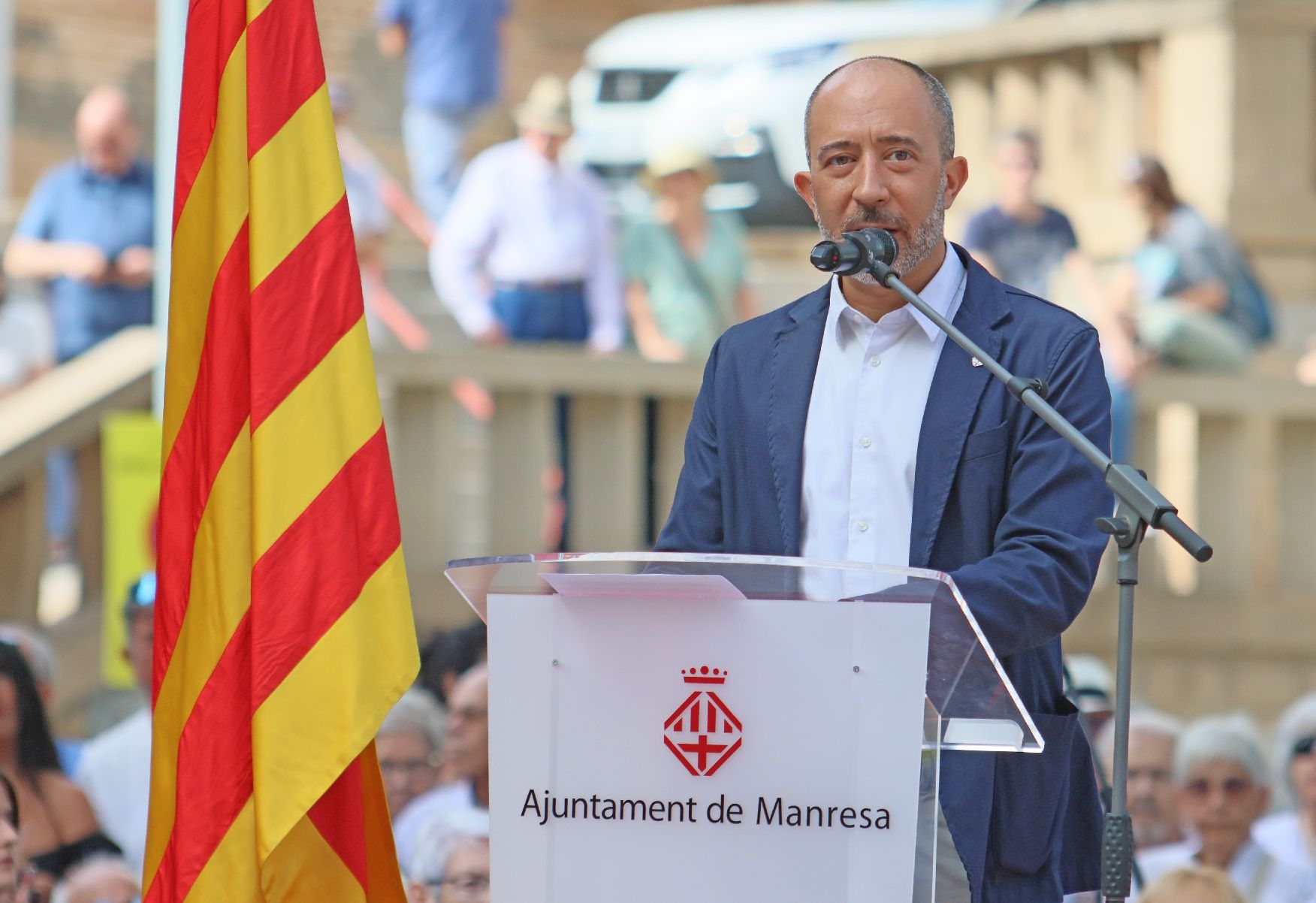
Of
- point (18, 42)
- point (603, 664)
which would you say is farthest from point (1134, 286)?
point (18, 42)

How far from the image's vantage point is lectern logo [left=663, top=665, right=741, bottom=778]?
2977mm

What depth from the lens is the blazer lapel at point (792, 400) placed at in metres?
3.45

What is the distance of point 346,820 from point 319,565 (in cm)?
44

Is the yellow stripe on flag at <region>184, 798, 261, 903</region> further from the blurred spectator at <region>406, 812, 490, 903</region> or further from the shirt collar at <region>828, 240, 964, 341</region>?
the blurred spectator at <region>406, 812, 490, 903</region>

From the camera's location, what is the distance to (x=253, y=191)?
13.0 feet

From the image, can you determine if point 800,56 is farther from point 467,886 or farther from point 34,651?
point 467,886

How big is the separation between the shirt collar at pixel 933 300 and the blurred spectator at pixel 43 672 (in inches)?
141

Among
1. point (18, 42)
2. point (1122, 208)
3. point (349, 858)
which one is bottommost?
point (349, 858)

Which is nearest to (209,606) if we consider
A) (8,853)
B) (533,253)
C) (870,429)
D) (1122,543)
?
(870,429)

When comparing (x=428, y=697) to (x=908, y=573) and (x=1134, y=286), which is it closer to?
(x=1134, y=286)

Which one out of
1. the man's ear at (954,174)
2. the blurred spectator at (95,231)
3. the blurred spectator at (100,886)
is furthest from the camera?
the blurred spectator at (95,231)

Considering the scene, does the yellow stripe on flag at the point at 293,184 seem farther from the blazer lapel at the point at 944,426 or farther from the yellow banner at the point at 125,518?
the yellow banner at the point at 125,518

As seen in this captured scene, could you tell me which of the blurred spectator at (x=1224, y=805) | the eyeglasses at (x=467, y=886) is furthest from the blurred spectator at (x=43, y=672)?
the blurred spectator at (x=1224, y=805)

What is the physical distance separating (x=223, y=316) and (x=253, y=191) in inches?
8.8
